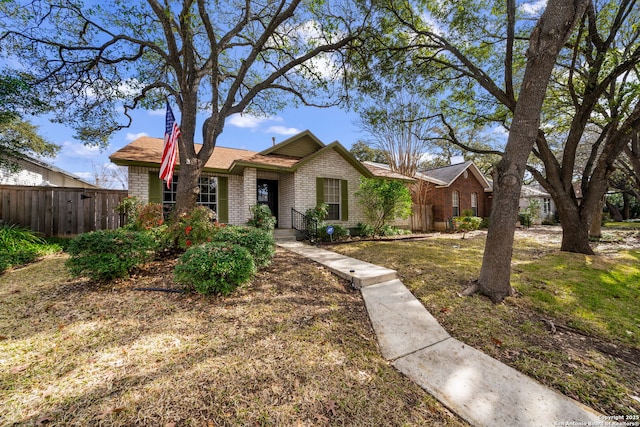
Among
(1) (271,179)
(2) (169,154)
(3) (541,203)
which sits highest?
(1) (271,179)

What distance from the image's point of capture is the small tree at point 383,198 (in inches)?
428

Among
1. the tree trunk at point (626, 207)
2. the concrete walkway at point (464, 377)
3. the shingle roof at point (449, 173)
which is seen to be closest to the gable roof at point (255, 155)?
the shingle roof at point (449, 173)

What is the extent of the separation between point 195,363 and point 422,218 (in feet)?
52.1

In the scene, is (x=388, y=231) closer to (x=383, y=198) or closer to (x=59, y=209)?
(x=383, y=198)

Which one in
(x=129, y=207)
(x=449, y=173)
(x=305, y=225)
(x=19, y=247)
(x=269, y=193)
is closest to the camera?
(x=19, y=247)

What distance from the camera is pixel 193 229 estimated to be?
A: 17.2 feet


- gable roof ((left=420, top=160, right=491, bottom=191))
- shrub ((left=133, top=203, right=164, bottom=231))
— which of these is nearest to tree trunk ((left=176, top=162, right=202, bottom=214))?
shrub ((left=133, top=203, right=164, bottom=231))

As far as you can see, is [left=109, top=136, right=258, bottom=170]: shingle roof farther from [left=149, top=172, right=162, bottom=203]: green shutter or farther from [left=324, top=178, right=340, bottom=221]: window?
[left=324, top=178, right=340, bottom=221]: window

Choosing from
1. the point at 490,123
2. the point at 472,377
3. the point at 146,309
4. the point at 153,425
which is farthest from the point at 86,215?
the point at 490,123

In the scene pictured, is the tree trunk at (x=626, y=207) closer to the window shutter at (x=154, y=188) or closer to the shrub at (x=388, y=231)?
the shrub at (x=388, y=231)

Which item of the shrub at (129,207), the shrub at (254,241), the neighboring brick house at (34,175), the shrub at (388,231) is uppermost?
the neighboring brick house at (34,175)

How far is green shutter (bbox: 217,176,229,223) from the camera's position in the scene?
10430 mm

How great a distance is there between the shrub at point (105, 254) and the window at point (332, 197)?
800 centimetres

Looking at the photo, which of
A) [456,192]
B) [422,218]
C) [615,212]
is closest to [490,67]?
[422,218]
